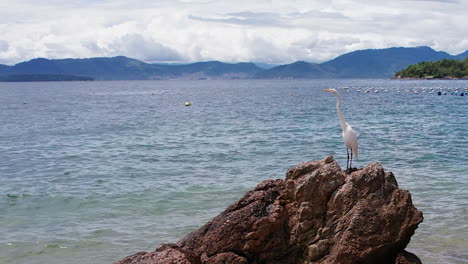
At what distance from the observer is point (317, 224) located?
28.7 feet

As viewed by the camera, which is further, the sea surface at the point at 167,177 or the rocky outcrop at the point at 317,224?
the sea surface at the point at 167,177

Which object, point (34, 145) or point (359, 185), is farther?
point (34, 145)

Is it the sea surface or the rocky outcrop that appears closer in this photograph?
the rocky outcrop

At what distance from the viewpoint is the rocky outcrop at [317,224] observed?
8320 mm

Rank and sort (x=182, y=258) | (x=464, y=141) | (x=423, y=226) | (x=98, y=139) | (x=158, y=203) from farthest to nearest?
(x=98, y=139), (x=464, y=141), (x=158, y=203), (x=423, y=226), (x=182, y=258)

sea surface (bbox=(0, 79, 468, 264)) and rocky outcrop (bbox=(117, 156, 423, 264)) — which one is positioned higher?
rocky outcrop (bbox=(117, 156, 423, 264))

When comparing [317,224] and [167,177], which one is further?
[167,177]

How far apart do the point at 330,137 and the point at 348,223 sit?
2159 centimetres

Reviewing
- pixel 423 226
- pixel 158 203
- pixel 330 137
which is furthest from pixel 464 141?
pixel 158 203

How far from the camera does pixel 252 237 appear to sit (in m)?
8.32

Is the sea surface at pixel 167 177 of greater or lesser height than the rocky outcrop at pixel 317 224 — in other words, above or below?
below

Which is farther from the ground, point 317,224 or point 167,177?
point 317,224

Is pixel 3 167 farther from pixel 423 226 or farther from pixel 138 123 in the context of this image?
pixel 138 123

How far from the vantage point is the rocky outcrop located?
27.3 ft
